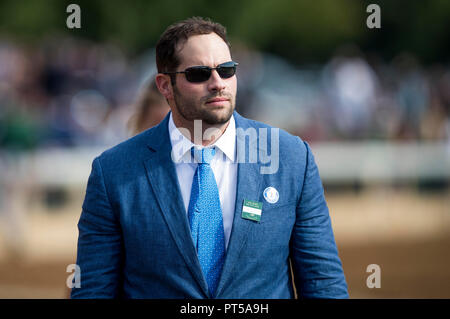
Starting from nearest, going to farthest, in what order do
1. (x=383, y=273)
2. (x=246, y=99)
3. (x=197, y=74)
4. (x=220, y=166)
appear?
1. (x=197, y=74)
2. (x=220, y=166)
3. (x=383, y=273)
4. (x=246, y=99)

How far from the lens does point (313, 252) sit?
137 inches

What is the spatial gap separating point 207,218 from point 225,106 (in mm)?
497

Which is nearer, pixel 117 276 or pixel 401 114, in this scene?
pixel 117 276

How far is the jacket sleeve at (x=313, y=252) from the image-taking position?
11.4 feet

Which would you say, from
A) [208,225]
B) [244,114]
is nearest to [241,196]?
[208,225]

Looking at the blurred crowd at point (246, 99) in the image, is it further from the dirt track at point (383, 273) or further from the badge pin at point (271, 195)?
the badge pin at point (271, 195)

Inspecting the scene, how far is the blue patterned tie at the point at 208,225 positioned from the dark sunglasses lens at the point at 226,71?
409 mm

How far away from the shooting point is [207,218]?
3465 millimetres

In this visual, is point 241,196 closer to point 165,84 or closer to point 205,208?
point 205,208

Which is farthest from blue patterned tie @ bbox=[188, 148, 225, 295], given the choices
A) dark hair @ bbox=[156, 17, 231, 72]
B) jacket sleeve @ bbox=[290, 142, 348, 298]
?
dark hair @ bbox=[156, 17, 231, 72]

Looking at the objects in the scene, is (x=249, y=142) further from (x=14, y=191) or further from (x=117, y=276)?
(x=14, y=191)

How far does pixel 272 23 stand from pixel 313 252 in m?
27.0

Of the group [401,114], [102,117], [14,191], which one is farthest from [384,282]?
[102,117]

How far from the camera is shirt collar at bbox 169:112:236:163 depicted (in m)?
3.56
